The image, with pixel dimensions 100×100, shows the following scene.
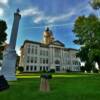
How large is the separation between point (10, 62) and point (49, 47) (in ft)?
183

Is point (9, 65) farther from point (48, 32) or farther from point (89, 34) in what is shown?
point (48, 32)

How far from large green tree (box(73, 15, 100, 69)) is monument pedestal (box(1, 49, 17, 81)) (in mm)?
16757

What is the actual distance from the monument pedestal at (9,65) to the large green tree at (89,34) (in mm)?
16757

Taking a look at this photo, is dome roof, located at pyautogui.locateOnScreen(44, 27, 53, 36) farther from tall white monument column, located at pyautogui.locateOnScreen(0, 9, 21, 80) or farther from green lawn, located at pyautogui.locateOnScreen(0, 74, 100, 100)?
green lawn, located at pyautogui.locateOnScreen(0, 74, 100, 100)

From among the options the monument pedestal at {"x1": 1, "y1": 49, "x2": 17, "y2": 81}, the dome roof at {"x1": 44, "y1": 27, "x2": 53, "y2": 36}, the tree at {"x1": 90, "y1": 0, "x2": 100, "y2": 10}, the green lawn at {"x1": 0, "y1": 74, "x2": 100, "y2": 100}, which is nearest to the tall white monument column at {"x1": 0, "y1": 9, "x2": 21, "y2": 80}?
the monument pedestal at {"x1": 1, "y1": 49, "x2": 17, "y2": 81}

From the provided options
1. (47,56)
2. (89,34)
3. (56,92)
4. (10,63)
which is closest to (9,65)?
(10,63)

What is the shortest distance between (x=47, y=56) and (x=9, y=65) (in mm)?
54926

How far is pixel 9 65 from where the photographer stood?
2183 centimetres

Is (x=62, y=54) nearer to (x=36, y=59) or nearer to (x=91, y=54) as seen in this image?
(x=36, y=59)

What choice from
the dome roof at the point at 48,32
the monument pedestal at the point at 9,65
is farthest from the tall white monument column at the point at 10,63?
the dome roof at the point at 48,32

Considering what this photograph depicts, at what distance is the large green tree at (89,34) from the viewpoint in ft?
113

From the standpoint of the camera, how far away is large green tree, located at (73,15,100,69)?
34.3m

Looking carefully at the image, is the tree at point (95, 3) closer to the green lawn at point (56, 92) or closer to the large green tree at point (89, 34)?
the large green tree at point (89, 34)

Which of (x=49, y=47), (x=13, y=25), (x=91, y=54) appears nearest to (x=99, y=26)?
(x=91, y=54)
